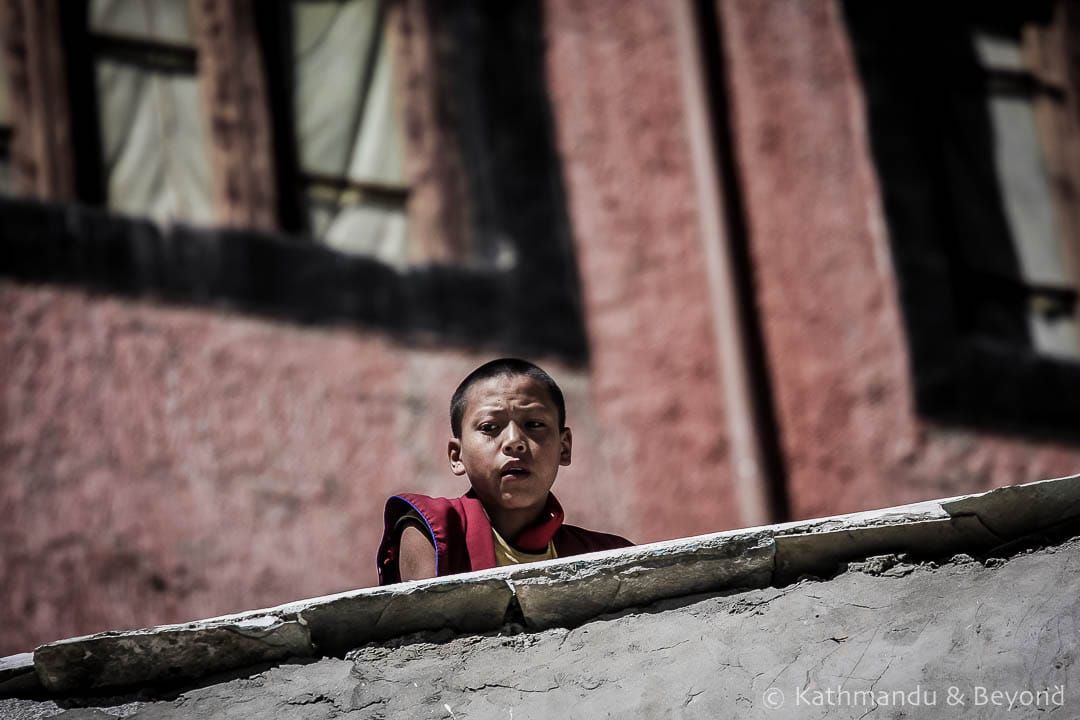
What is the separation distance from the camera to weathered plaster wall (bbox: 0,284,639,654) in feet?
19.5

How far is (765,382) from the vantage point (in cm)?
724

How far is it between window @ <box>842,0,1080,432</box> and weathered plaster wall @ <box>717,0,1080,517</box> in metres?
0.10

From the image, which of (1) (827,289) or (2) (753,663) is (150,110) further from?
(2) (753,663)

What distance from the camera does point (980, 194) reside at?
8.01 metres

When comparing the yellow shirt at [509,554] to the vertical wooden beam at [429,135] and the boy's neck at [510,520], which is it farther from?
the vertical wooden beam at [429,135]

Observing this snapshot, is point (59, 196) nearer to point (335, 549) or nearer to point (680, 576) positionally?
point (335, 549)

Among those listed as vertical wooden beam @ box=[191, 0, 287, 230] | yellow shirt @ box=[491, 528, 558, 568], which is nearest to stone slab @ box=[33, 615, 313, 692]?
yellow shirt @ box=[491, 528, 558, 568]

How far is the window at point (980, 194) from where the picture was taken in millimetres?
7438

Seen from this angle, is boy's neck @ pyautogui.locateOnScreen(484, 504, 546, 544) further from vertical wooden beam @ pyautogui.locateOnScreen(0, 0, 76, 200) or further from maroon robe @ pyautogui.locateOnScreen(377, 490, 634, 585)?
vertical wooden beam @ pyautogui.locateOnScreen(0, 0, 76, 200)

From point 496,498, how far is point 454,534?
0.52 ft

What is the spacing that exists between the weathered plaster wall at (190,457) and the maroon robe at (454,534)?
2258mm

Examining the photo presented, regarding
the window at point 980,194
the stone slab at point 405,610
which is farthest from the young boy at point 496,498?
the window at point 980,194

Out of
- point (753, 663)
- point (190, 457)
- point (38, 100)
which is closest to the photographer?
point (753, 663)

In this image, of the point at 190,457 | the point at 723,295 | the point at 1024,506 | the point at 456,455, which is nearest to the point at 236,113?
the point at 190,457
